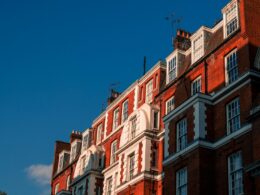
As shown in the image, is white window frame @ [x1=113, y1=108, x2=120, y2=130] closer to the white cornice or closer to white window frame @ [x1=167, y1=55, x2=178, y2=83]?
the white cornice

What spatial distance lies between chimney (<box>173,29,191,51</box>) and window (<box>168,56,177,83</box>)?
2.52 metres

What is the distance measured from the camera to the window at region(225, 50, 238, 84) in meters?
36.4

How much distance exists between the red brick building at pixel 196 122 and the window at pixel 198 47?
9 cm

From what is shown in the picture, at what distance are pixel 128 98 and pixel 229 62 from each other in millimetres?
16480

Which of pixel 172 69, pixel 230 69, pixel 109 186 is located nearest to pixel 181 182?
pixel 230 69

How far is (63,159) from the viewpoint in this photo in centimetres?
6656

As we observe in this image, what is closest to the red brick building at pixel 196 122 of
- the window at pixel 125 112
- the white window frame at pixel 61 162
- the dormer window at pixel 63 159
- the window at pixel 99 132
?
the window at pixel 125 112

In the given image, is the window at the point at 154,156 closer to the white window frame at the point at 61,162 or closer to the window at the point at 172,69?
the window at the point at 172,69

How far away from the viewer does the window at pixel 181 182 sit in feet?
118

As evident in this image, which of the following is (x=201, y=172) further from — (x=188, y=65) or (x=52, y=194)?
(x=52, y=194)

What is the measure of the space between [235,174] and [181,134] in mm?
5983

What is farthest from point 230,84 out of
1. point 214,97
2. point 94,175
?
point 94,175

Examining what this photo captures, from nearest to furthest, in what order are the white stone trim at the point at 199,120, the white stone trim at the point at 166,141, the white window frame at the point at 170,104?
the white stone trim at the point at 199,120, the white stone trim at the point at 166,141, the white window frame at the point at 170,104

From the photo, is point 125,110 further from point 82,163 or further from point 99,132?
point 82,163
